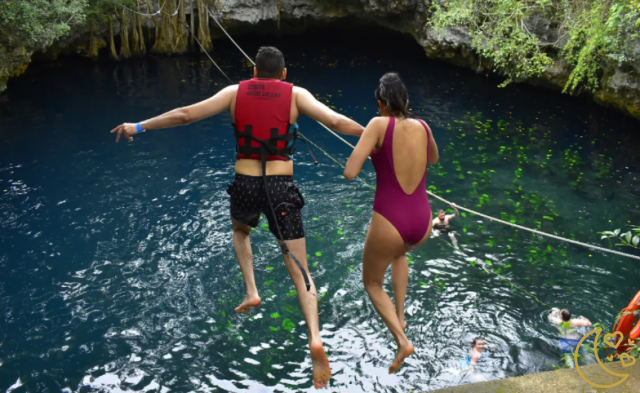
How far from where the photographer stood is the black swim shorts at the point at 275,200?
3914 millimetres

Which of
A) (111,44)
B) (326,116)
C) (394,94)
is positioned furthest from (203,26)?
(394,94)

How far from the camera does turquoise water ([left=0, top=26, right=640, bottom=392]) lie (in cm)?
524

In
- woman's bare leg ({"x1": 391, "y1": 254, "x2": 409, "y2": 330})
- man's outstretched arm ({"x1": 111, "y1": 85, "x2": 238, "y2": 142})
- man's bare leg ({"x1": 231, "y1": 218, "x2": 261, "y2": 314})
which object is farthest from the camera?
man's bare leg ({"x1": 231, "y1": 218, "x2": 261, "y2": 314})

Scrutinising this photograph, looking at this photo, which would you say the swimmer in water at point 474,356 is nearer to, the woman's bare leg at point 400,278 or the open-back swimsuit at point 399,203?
the woman's bare leg at point 400,278

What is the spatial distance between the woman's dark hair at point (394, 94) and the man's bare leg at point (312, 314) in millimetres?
1251

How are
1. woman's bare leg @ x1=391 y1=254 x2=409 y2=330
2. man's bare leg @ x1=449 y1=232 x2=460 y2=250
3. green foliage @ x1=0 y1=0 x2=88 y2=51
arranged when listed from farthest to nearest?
green foliage @ x1=0 y1=0 x2=88 y2=51 → man's bare leg @ x1=449 y1=232 x2=460 y2=250 → woman's bare leg @ x1=391 y1=254 x2=409 y2=330

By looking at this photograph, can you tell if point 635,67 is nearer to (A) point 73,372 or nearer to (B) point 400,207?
(B) point 400,207

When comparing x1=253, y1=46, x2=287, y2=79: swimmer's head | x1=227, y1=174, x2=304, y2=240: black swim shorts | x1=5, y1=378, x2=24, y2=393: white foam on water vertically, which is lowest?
x1=5, y1=378, x2=24, y2=393: white foam on water

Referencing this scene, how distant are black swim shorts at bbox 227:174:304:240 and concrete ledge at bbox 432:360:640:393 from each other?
1.77m

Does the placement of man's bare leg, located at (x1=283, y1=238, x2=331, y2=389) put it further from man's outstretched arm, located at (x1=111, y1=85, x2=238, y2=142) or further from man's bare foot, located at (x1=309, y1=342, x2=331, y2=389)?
man's outstretched arm, located at (x1=111, y1=85, x2=238, y2=142)

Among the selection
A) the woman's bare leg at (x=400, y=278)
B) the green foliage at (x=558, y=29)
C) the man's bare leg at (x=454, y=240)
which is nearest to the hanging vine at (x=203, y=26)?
the green foliage at (x=558, y=29)

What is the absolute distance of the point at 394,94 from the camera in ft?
11.5

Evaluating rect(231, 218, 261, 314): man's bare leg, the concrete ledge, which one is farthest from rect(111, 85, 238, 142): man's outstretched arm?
the concrete ledge

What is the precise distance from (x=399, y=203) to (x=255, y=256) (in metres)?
3.78
